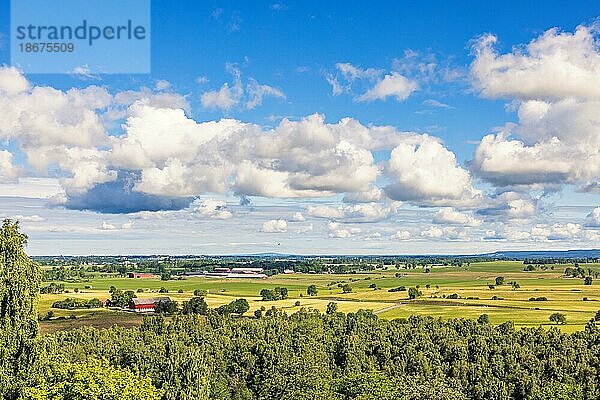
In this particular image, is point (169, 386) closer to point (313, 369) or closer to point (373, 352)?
point (313, 369)

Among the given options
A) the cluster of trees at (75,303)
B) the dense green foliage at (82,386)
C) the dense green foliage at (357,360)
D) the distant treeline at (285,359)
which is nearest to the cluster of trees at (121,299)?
the cluster of trees at (75,303)

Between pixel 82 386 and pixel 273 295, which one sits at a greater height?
pixel 82 386

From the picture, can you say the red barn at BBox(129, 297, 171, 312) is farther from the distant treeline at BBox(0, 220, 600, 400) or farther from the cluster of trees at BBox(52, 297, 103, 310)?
the distant treeline at BBox(0, 220, 600, 400)

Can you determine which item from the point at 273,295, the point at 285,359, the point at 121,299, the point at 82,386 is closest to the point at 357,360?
the point at 285,359

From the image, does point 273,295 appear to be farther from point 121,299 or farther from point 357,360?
point 357,360

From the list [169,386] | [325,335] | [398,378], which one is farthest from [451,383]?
[169,386]

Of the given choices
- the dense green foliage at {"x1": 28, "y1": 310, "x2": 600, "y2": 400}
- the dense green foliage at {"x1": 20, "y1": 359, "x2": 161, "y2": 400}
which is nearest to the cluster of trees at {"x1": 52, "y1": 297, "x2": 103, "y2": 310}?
the dense green foliage at {"x1": 28, "y1": 310, "x2": 600, "y2": 400}

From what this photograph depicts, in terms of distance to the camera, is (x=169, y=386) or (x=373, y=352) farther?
(x=373, y=352)

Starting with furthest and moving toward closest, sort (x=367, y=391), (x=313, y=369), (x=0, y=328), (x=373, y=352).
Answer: (x=373, y=352) < (x=313, y=369) < (x=367, y=391) < (x=0, y=328)
